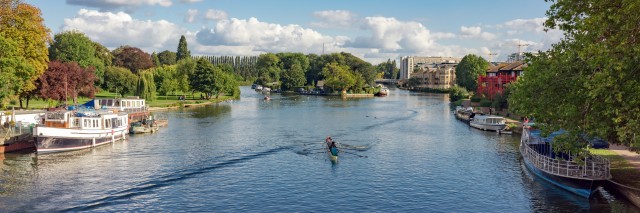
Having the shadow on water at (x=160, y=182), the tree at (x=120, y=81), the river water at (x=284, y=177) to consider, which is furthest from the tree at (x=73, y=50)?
the shadow on water at (x=160, y=182)

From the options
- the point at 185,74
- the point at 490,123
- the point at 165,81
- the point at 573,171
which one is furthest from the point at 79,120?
the point at 185,74

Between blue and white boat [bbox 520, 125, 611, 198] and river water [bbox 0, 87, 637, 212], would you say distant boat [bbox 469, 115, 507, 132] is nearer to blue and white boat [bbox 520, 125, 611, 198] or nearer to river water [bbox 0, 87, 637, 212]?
river water [bbox 0, 87, 637, 212]

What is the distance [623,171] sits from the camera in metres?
41.9

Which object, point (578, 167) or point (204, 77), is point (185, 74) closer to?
point (204, 77)

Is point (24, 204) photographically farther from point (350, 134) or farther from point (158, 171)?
point (350, 134)

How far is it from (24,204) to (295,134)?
136ft

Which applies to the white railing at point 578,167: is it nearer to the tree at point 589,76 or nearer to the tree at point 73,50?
the tree at point 589,76

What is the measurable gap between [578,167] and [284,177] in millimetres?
22920

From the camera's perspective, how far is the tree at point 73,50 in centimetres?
12144

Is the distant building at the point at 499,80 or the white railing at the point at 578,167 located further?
the distant building at the point at 499,80

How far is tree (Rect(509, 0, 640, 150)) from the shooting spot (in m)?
28.9

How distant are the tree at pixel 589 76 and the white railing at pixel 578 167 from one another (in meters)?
2.59

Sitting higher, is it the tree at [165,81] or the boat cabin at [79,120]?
the tree at [165,81]

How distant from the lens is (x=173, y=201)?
3697 cm
